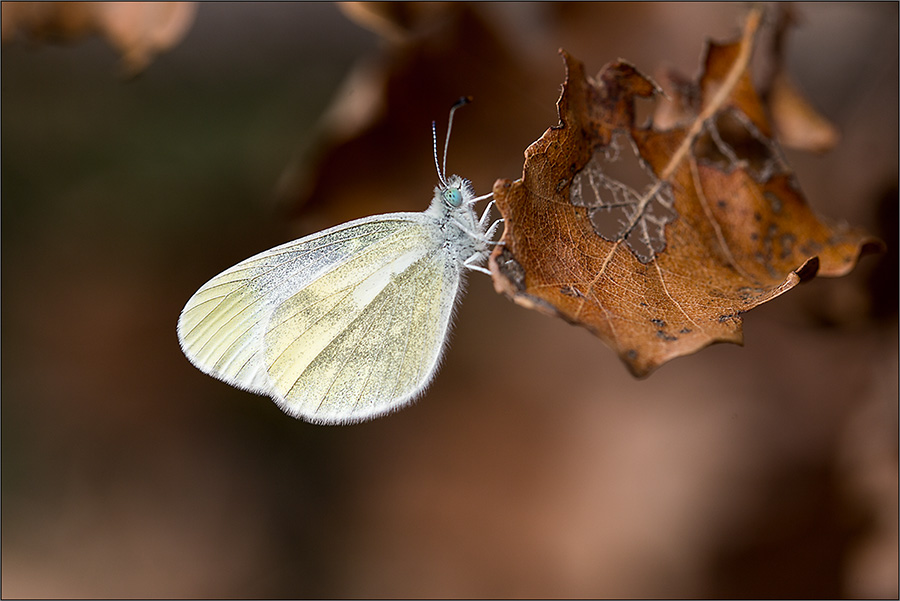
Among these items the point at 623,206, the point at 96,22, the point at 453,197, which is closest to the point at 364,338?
the point at 453,197

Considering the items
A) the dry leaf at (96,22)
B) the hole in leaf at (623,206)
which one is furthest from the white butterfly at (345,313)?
the dry leaf at (96,22)

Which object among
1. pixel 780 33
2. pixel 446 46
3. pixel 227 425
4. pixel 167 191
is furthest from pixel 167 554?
pixel 780 33

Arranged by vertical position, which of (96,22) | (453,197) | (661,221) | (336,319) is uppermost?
(96,22)

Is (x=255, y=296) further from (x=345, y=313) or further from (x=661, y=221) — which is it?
(x=661, y=221)

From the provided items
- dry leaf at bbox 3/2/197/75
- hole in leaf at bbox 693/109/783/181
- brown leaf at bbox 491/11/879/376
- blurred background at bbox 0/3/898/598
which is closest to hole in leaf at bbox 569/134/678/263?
brown leaf at bbox 491/11/879/376

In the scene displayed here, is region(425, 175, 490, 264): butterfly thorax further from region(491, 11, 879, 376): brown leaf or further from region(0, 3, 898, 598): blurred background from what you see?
region(0, 3, 898, 598): blurred background

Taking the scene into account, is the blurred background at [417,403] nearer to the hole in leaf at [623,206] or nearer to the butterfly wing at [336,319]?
the butterfly wing at [336,319]
